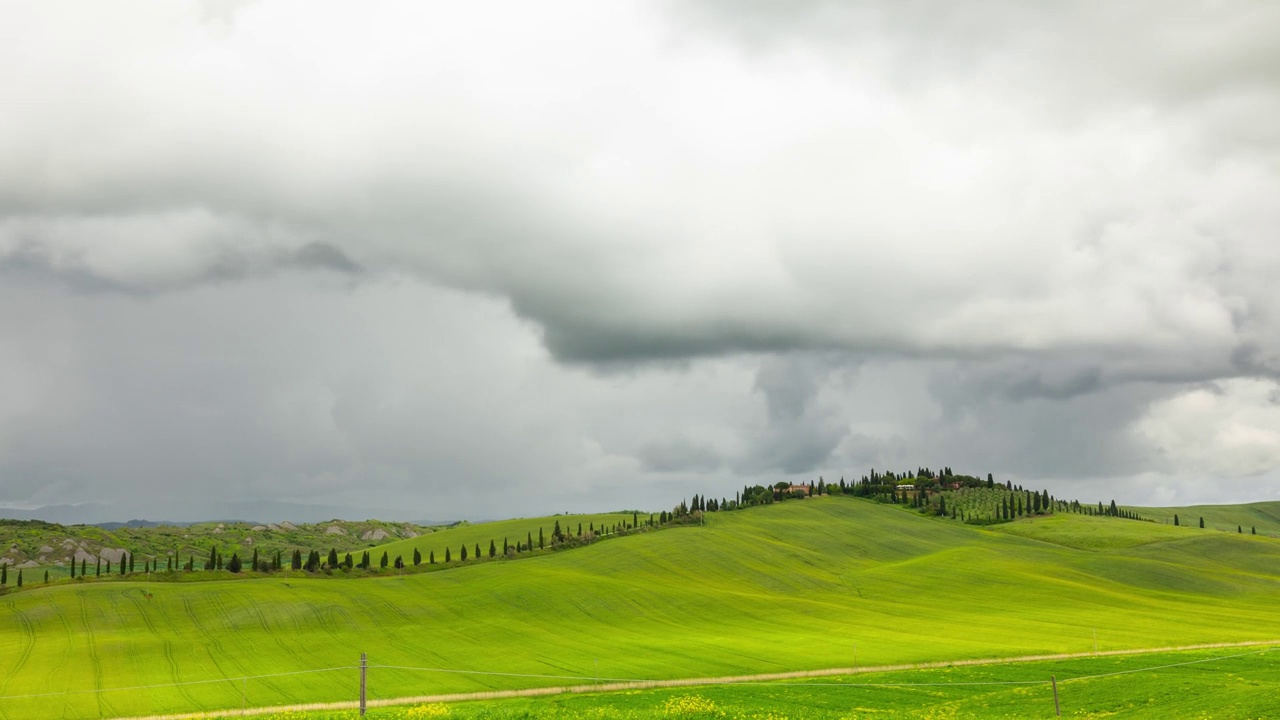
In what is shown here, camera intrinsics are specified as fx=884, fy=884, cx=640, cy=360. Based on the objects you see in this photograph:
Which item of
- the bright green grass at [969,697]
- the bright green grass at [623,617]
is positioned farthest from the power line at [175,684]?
the bright green grass at [969,697]

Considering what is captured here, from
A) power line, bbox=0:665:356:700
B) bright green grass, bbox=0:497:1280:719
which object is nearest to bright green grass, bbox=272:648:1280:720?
bright green grass, bbox=0:497:1280:719

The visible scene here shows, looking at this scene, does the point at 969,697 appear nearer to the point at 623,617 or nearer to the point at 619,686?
the point at 619,686

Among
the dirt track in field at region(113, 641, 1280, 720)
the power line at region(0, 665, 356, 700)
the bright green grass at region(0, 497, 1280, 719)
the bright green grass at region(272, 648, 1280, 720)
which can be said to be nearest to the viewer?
the bright green grass at region(272, 648, 1280, 720)

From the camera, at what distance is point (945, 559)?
158m

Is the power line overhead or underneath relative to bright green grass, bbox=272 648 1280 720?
underneath

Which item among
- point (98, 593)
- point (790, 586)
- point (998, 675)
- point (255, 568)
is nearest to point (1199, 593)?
point (790, 586)

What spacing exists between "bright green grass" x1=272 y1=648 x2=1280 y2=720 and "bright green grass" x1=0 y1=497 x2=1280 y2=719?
1411 cm

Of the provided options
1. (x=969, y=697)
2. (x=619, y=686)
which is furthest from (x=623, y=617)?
(x=969, y=697)

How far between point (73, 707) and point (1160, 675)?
67.8 meters

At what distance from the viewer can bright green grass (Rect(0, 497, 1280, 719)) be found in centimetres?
7069

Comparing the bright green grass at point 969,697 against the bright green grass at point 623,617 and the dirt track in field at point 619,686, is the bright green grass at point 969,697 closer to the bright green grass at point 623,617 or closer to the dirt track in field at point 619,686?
the dirt track in field at point 619,686

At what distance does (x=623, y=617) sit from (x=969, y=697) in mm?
64564

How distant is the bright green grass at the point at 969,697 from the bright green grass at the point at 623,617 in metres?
14.1

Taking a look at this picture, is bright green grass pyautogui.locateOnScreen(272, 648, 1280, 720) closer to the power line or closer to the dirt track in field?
the dirt track in field
